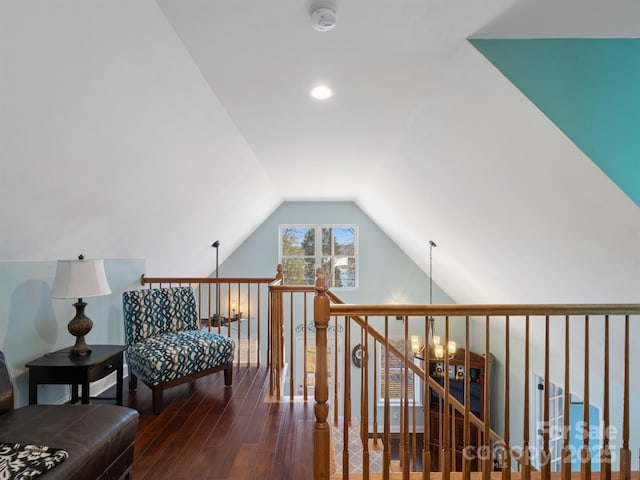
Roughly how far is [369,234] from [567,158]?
547cm

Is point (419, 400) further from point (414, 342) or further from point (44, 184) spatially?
point (44, 184)

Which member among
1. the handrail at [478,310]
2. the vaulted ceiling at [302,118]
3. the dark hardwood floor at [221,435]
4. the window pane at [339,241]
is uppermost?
the vaulted ceiling at [302,118]

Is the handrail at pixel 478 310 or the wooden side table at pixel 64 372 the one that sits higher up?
the handrail at pixel 478 310

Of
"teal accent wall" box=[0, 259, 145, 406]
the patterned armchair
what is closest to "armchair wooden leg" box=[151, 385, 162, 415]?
the patterned armchair

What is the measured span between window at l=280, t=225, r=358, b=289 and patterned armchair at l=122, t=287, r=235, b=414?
3855 mm

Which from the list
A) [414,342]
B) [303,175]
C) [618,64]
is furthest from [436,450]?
[618,64]

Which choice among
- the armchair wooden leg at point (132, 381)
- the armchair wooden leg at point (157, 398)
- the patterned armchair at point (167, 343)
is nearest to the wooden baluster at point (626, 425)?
the patterned armchair at point (167, 343)

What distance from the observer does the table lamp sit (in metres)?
2.68

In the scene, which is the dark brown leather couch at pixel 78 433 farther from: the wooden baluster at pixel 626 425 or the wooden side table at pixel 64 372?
the wooden baluster at pixel 626 425

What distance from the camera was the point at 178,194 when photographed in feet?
11.8

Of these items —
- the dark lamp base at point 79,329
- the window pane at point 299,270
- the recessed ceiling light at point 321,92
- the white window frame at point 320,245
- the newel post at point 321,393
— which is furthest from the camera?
the window pane at point 299,270

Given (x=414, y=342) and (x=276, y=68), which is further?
(x=414, y=342)

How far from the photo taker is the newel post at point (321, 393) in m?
1.87

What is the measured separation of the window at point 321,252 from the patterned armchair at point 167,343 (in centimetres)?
385
